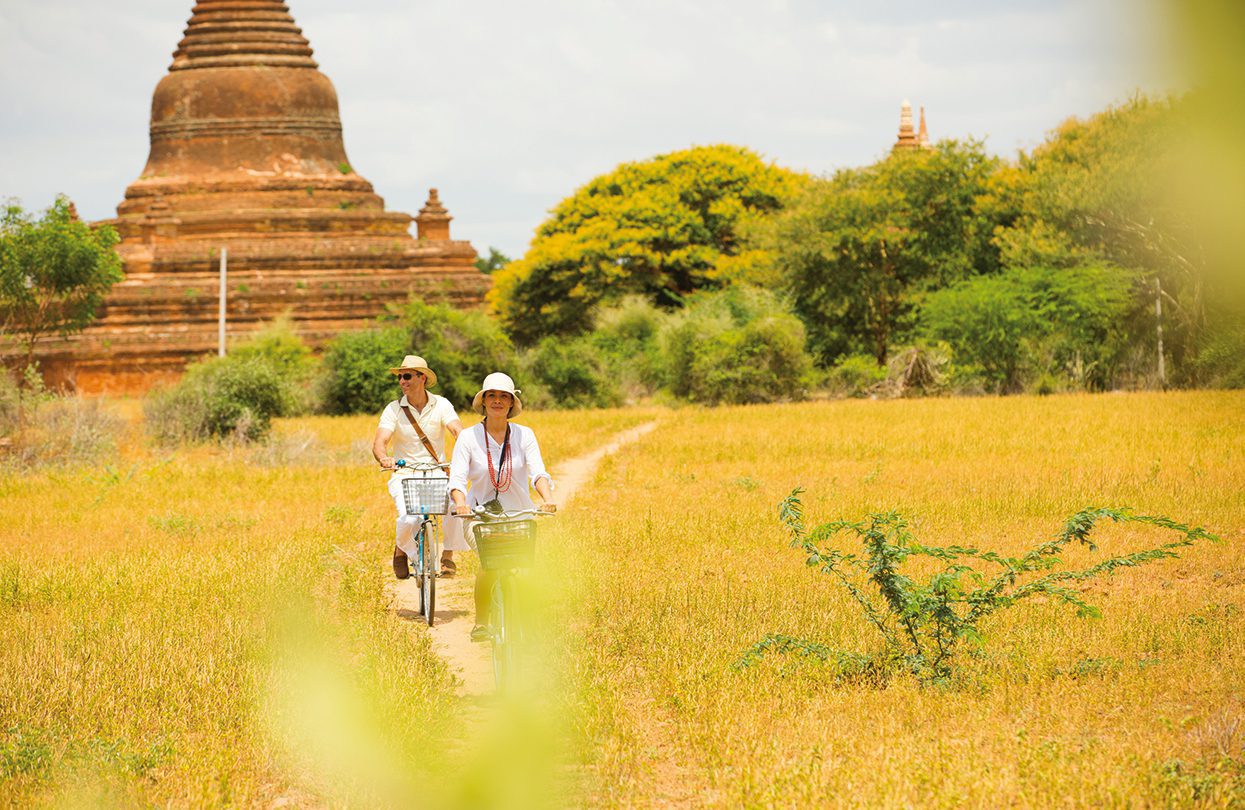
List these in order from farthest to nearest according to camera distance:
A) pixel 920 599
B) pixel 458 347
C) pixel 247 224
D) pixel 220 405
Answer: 1. pixel 247 224
2. pixel 458 347
3. pixel 220 405
4. pixel 920 599

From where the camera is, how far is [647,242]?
3334cm

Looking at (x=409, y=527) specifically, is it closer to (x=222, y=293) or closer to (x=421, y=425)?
(x=421, y=425)

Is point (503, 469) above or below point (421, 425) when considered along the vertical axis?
below

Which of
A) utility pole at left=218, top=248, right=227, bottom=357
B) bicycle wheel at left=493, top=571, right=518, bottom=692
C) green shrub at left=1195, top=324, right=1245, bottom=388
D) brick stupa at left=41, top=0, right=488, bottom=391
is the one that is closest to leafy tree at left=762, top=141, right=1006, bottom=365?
brick stupa at left=41, top=0, right=488, bottom=391

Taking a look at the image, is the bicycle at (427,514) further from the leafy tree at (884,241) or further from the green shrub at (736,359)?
the leafy tree at (884,241)

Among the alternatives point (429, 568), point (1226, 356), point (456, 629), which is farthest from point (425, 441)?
point (1226, 356)

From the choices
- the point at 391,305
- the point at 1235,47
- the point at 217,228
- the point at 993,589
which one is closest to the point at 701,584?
the point at 993,589

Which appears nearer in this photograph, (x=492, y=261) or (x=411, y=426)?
(x=411, y=426)

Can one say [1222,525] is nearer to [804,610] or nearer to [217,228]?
[804,610]

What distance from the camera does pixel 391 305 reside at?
92.8 feet

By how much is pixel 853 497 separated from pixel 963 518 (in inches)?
56.8

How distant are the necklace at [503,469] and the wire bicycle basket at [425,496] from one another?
1.15 metres

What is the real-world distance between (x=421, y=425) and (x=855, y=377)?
18.8 m

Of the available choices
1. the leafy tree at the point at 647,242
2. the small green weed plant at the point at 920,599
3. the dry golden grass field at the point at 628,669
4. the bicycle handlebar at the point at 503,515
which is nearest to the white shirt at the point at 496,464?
the bicycle handlebar at the point at 503,515
